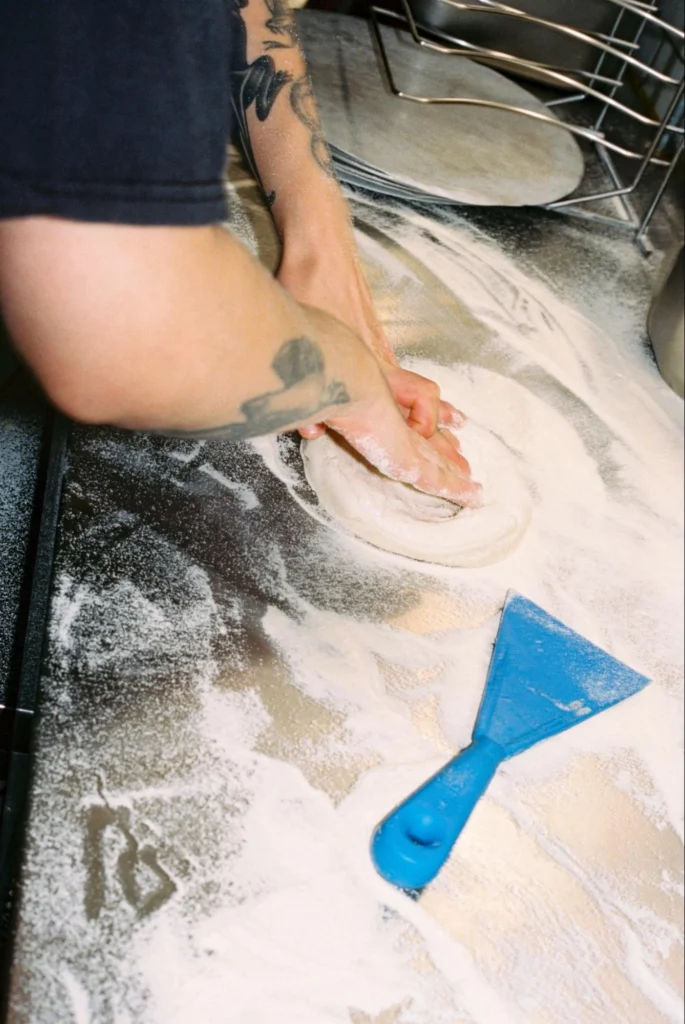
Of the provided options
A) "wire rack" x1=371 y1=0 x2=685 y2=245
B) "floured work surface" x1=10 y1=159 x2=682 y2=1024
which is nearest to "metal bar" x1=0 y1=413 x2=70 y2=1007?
"floured work surface" x1=10 y1=159 x2=682 y2=1024

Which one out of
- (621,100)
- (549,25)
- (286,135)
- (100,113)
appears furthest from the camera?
(621,100)

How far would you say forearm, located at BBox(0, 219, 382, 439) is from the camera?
49 centimetres

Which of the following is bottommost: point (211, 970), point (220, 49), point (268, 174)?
point (211, 970)

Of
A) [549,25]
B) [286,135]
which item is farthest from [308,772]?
[549,25]

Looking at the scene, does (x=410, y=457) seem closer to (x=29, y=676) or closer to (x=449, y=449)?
(x=449, y=449)

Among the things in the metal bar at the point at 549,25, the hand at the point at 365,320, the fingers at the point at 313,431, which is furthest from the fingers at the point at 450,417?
the metal bar at the point at 549,25

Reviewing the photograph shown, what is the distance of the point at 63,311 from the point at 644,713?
0.59 m

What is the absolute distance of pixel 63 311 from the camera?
497 mm

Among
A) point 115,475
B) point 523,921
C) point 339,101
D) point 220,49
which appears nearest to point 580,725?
point 523,921

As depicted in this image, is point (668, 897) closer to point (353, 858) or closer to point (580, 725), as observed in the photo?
point (580, 725)

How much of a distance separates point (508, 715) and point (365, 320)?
1.57ft

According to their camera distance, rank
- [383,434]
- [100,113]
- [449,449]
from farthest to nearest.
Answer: [449,449], [383,434], [100,113]

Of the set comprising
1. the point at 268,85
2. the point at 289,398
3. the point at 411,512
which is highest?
the point at 268,85

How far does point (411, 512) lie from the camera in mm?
844
